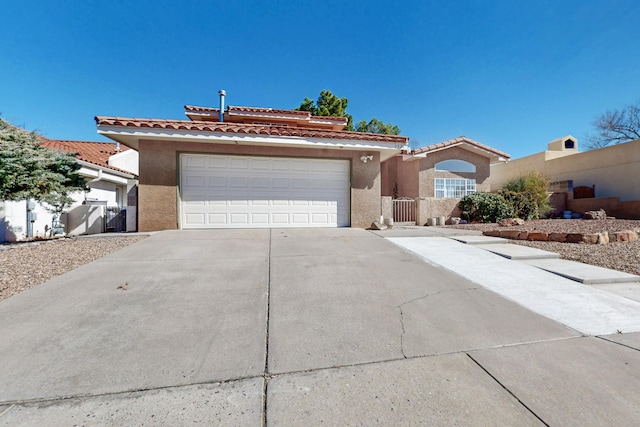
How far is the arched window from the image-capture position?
48.9 feet

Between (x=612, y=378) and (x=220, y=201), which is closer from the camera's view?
(x=612, y=378)

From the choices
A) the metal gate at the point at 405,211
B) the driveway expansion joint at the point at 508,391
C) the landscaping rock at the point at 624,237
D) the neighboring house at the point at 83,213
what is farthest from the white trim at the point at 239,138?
the driveway expansion joint at the point at 508,391

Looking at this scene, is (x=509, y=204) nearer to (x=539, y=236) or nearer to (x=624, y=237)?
(x=624, y=237)

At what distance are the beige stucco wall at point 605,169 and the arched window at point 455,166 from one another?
7949mm

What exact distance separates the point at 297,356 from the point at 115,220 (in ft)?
36.8

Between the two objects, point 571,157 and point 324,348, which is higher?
point 571,157

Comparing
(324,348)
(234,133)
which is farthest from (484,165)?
(324,348)

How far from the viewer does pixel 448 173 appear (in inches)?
591

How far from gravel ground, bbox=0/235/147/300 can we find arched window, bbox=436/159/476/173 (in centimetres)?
1471

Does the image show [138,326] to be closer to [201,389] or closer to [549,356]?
[201,389]

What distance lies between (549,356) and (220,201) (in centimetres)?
837

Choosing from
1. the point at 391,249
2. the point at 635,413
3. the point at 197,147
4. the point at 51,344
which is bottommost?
the point at 635,413

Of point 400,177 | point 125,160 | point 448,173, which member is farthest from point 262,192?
point 125,160

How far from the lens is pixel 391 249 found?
6137 mm
